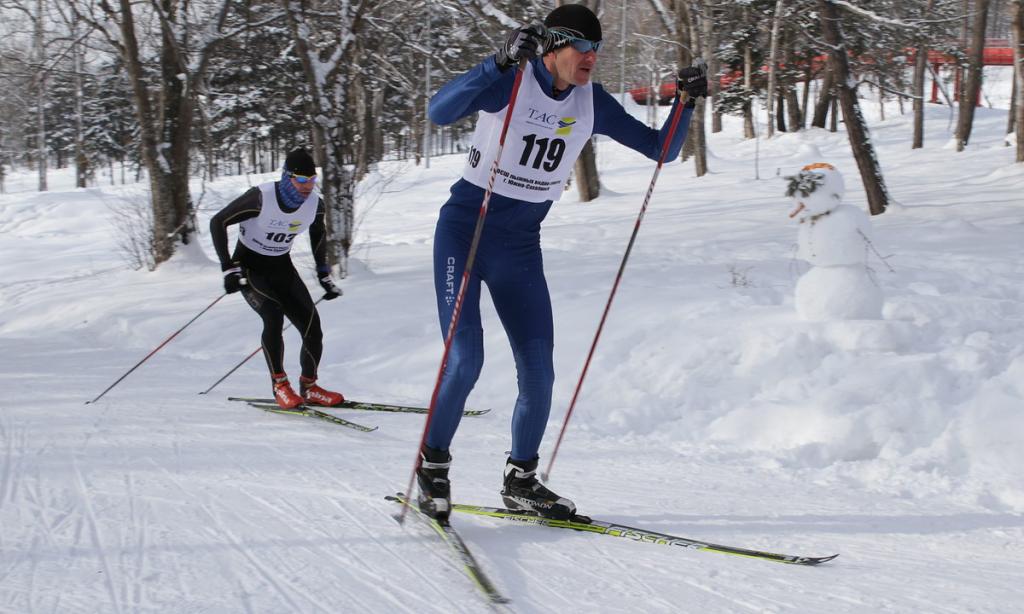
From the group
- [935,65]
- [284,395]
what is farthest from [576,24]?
[935,65]

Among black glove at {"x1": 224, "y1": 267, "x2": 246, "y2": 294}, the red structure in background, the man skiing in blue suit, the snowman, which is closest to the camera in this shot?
the man skiing in blue suit

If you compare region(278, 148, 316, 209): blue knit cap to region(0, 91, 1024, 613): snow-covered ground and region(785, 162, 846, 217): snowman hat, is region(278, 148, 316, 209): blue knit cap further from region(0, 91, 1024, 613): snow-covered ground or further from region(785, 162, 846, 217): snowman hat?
region(785, 162, 846, 217): snowman hat

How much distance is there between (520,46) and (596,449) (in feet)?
8.85

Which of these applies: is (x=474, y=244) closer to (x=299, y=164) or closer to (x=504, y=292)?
(x=504, y=292)

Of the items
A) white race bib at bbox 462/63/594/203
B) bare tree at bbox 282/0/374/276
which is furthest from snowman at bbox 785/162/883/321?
bare tree at bbox 282/0/374/276

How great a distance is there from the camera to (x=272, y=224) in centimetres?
564

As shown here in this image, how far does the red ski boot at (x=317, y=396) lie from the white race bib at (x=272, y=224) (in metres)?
0.96

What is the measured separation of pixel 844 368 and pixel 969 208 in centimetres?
739

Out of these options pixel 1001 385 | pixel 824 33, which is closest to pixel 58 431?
pixel 1001 385

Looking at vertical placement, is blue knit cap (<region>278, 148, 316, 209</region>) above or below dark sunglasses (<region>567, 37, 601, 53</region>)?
below

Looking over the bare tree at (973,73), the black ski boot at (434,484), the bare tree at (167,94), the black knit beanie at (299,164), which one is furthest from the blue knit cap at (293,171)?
the bare tree at (973,73)

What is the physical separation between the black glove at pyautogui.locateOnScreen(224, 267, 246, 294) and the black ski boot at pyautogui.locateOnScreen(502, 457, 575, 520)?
9.13 ft

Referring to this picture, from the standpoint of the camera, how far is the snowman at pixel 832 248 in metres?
5.56

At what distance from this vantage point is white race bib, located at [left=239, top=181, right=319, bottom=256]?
559cm
